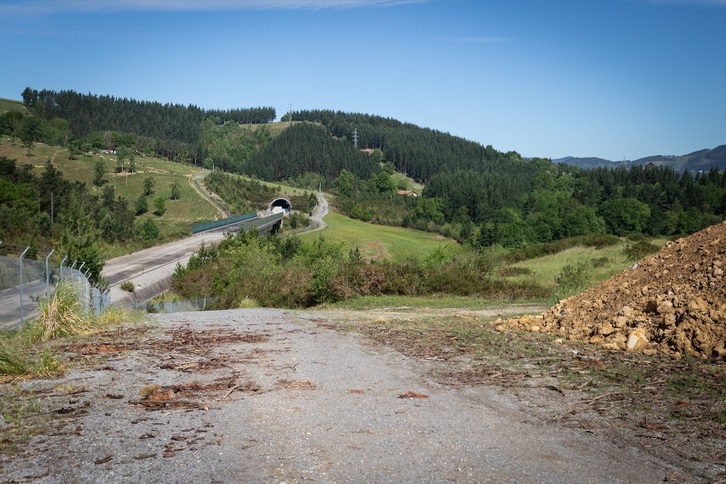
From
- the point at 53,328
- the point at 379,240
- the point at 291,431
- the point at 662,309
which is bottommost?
the point at 379,240

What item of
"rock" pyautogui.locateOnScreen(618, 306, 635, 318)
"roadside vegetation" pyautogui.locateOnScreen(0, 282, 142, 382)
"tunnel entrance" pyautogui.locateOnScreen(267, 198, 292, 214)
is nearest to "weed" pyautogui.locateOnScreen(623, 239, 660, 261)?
"rock" pyautogui.locateOnScreen(618, 306, 635, 318)

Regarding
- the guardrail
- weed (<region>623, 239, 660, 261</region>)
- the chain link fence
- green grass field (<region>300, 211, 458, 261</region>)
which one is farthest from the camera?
green grass field (<region>300, 211, 458, 261</region>)

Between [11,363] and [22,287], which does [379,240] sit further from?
[11,363]

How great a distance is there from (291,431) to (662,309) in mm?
7966

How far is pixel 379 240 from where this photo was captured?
355 feet

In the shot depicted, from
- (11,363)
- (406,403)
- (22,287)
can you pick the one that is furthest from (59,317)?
(406,403)

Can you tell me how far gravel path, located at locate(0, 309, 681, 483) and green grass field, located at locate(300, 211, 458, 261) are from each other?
74.5m

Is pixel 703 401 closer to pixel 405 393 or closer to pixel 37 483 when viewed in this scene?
pixel 405 393

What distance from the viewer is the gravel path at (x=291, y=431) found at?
19.4 feet

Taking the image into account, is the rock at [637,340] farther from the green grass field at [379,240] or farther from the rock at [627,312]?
the green grass field at [379,240]

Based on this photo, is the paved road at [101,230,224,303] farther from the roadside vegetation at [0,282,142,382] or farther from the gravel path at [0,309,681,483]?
the gravel path at [0,309,681,483]

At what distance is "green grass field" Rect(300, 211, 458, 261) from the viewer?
94500 mm

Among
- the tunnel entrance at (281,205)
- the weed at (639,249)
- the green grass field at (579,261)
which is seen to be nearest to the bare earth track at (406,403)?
the green grass field at (579,261)

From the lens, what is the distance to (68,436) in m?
6.84
